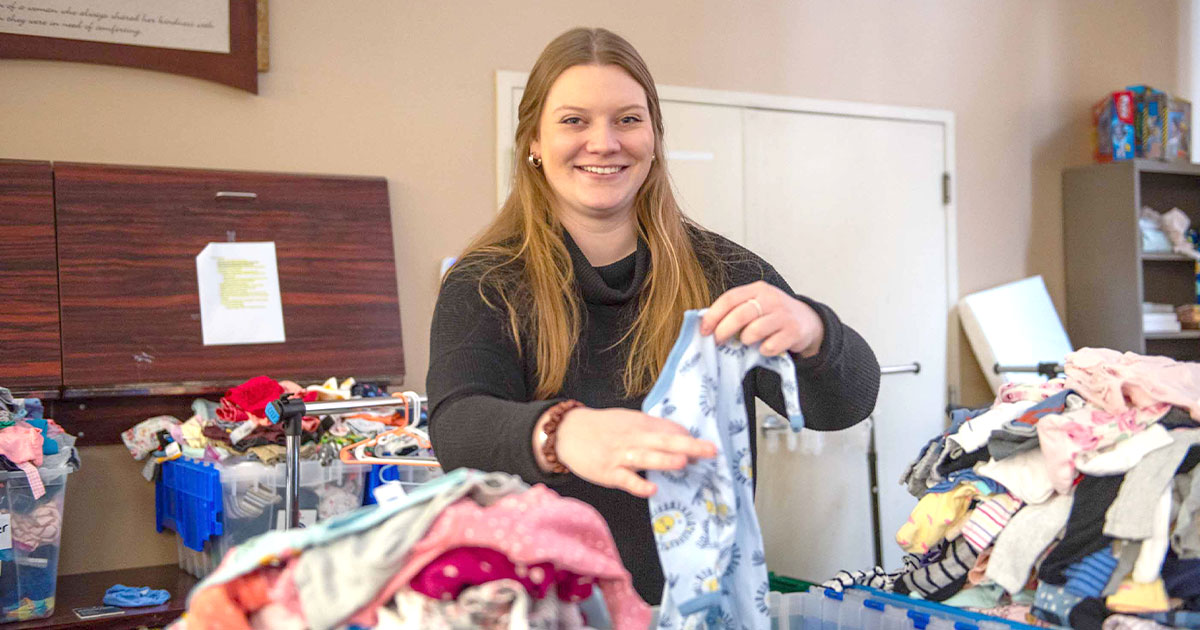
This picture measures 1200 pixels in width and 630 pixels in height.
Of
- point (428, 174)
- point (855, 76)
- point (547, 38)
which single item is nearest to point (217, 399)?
point (428, 174)

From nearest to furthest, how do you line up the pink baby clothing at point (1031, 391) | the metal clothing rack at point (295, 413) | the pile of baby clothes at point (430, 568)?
the pile of baby clothes at point (430, 568)
the pink baby clothing at point (1031, 391)
the metal clothing rack at point (295, 413)

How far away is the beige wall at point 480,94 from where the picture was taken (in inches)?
114

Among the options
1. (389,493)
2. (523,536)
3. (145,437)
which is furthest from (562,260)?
(145,437)

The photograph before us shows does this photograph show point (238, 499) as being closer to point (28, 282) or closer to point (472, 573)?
point (28, 282)

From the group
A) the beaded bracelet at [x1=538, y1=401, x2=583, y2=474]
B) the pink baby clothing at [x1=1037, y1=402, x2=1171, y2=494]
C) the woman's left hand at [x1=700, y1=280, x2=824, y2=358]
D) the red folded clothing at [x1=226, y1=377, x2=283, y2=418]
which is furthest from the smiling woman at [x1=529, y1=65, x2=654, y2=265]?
the red folded clothing at [x1=226, y1=377, x2=283, y2=418]

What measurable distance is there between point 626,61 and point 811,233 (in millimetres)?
2573

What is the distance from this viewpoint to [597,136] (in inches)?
59.6

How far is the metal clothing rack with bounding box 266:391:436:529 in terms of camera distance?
7.14 feet

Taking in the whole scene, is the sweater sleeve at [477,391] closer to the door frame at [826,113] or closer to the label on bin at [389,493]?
the label on bin at [389,493]

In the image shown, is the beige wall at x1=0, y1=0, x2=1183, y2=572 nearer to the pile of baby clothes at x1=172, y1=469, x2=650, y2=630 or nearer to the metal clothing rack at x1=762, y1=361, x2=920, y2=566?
the metal clothing rack at x1=762, y1=361, x2=920, y2=566

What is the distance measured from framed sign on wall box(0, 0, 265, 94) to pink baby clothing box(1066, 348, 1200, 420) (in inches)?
92.2

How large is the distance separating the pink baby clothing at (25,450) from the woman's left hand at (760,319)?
1.70m

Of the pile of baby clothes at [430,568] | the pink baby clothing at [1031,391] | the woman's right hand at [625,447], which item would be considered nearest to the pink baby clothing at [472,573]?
the pile of baby clothes at [430,568]

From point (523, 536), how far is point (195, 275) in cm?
228
